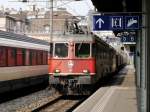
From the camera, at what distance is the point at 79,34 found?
22906 millimetres

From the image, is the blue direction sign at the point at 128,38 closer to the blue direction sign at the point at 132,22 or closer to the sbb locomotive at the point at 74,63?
the sbb locomotive at the point at 74,63

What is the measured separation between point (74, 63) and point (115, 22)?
32.9 feet

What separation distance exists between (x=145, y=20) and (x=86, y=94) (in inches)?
461

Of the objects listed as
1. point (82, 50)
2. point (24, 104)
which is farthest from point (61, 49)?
point (24, 104)

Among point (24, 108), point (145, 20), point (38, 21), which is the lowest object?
point (24, 108)

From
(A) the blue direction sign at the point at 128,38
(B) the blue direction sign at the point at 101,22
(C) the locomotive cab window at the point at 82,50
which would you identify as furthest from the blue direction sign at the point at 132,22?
(A) the blue direction sign at the point at 128,38

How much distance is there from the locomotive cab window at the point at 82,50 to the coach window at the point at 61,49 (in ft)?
1.67

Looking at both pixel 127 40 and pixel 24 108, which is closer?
pixel 24 108

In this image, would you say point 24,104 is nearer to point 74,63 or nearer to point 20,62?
point 74,63

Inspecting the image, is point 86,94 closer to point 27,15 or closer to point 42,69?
point 42,69

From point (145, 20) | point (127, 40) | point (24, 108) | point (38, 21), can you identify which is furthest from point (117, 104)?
point (38, 21)

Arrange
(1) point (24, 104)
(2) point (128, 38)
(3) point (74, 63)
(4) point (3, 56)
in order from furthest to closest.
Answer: (2) point (128, 38)
(3) point (74, 63)
(4) point (3, 56)
(1) point (24, 104)

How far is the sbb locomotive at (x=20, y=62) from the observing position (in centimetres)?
2070

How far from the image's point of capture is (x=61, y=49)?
23031mm
